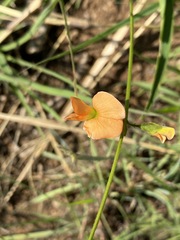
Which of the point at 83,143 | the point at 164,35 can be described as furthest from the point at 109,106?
the point at 83,143

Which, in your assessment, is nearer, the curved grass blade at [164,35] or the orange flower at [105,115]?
the orange flower at [105,115]

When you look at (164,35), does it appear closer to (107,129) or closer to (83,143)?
(107,129)

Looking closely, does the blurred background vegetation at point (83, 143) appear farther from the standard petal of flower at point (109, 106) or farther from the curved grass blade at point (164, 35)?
the standard petal of flower at point (109, 106)

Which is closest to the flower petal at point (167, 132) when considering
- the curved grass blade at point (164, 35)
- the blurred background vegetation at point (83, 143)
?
the curved grass blade at point (164, 35)

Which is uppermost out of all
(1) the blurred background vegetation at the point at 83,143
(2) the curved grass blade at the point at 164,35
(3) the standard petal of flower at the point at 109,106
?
(2) the curved grass blade at the point at 164,35

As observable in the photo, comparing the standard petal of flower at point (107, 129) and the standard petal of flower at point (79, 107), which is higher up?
the standard petal of flower at point (79, 107)

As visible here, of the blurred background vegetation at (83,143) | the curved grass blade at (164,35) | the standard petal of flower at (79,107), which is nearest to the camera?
the standard petal of flower at (79,107)

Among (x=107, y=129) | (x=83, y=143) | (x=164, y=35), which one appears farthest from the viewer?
(x=83, y=143)

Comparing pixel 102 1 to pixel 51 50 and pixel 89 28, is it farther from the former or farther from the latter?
pixel 51 50
